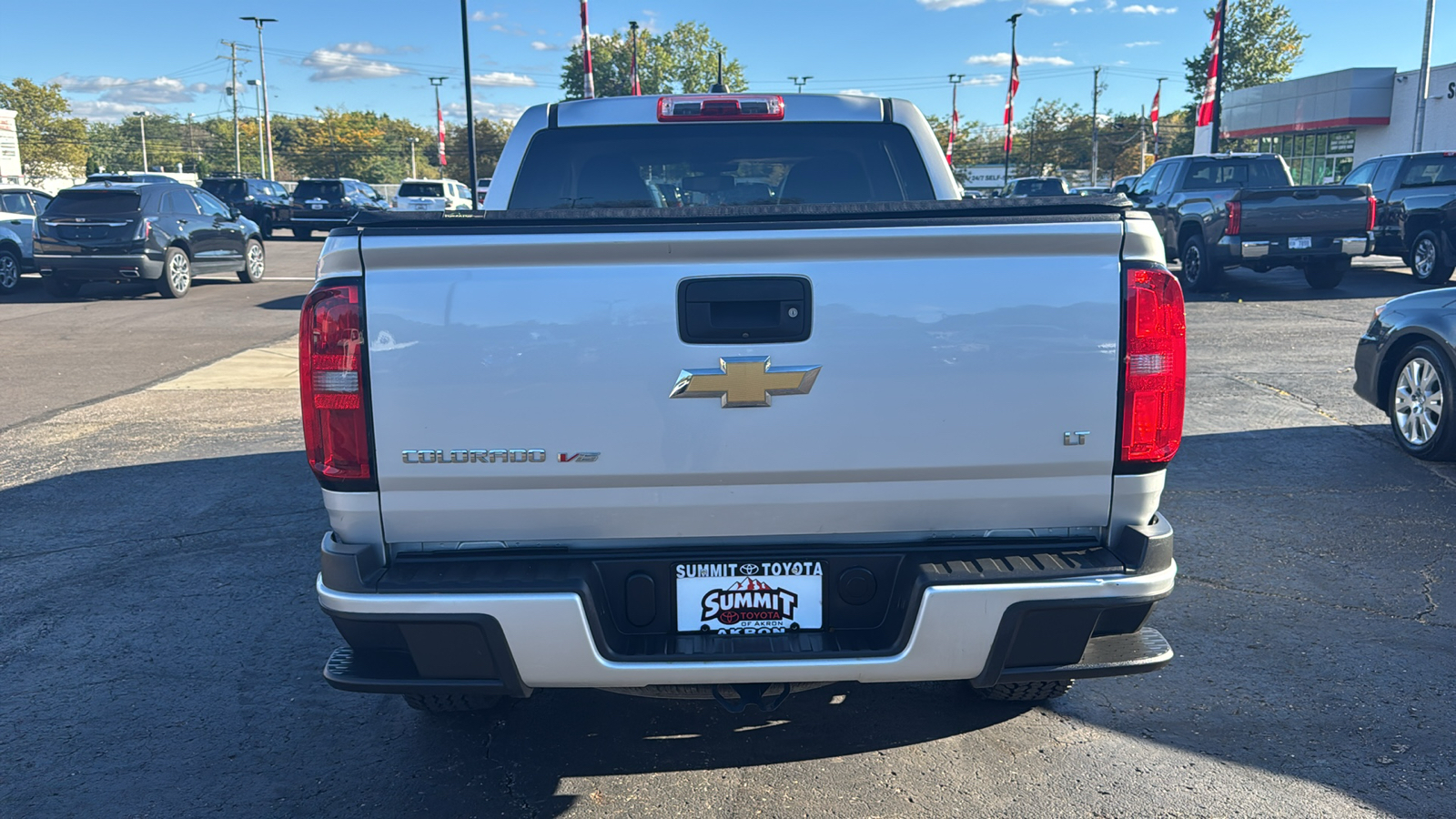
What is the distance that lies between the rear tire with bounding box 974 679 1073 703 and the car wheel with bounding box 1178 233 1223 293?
1384 cm

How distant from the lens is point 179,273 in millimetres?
17391

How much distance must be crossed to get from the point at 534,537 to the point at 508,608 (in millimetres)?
228

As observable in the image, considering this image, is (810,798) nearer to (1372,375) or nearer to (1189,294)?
(1372,375)

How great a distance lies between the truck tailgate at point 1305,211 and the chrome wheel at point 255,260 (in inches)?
629

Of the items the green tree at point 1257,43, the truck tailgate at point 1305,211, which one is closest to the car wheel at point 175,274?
the truck tailgate at point 1305,211

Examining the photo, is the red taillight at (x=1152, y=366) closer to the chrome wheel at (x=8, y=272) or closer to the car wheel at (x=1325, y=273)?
the car wheel at (x=1325, y=273)

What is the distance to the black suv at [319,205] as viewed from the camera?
110 ft

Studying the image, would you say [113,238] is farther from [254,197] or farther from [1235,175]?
[254,197]

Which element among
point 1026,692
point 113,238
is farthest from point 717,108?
point 113,238

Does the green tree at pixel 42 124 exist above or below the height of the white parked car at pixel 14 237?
above

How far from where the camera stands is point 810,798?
311 centimetres

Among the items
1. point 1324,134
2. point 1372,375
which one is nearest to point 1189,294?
point 1372,375

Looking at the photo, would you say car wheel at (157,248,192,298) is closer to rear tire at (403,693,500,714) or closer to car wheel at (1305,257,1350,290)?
rear tire at (403,693,500,714)

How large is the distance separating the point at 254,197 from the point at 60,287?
17709 millimetres
